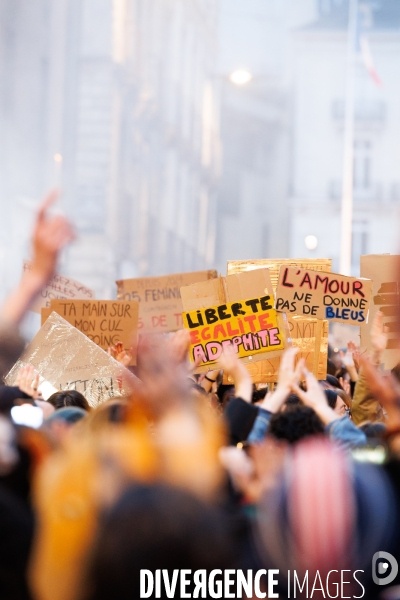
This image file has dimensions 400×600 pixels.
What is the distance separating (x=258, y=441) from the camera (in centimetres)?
281

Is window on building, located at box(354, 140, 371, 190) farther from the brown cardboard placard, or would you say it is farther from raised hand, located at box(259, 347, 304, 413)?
raised hand, located at box(259, 347, 304, 413)

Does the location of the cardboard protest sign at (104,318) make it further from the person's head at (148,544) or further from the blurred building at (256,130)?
the blurred building at (256,130)

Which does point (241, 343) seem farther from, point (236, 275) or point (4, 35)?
point (4, 35)

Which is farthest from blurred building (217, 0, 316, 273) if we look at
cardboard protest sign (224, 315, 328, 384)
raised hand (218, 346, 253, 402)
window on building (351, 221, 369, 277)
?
raised hand (218, 346, 253, 402)

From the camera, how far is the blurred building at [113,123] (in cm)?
1803

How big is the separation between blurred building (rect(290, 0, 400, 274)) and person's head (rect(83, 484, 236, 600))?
27.6 meters

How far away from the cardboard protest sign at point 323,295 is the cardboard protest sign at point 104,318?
42.3 inches

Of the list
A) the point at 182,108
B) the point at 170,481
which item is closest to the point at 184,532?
the point at 170,481

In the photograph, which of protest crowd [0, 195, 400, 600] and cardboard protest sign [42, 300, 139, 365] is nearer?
protest crowd [0, 195, 400, 600]

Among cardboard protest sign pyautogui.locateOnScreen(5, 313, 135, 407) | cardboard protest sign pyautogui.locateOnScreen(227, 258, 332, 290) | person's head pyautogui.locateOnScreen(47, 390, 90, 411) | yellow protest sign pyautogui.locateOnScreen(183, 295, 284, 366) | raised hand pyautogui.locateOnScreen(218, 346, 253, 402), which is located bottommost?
raised hand pyautogui.locateOnScreen(218, 346, 253, 402)

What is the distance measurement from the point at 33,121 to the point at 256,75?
1348cm

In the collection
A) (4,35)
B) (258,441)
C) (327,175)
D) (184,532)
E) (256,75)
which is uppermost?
(256,75)

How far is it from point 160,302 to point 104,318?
4.01ft

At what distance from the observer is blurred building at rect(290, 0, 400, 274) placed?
29719 mm
